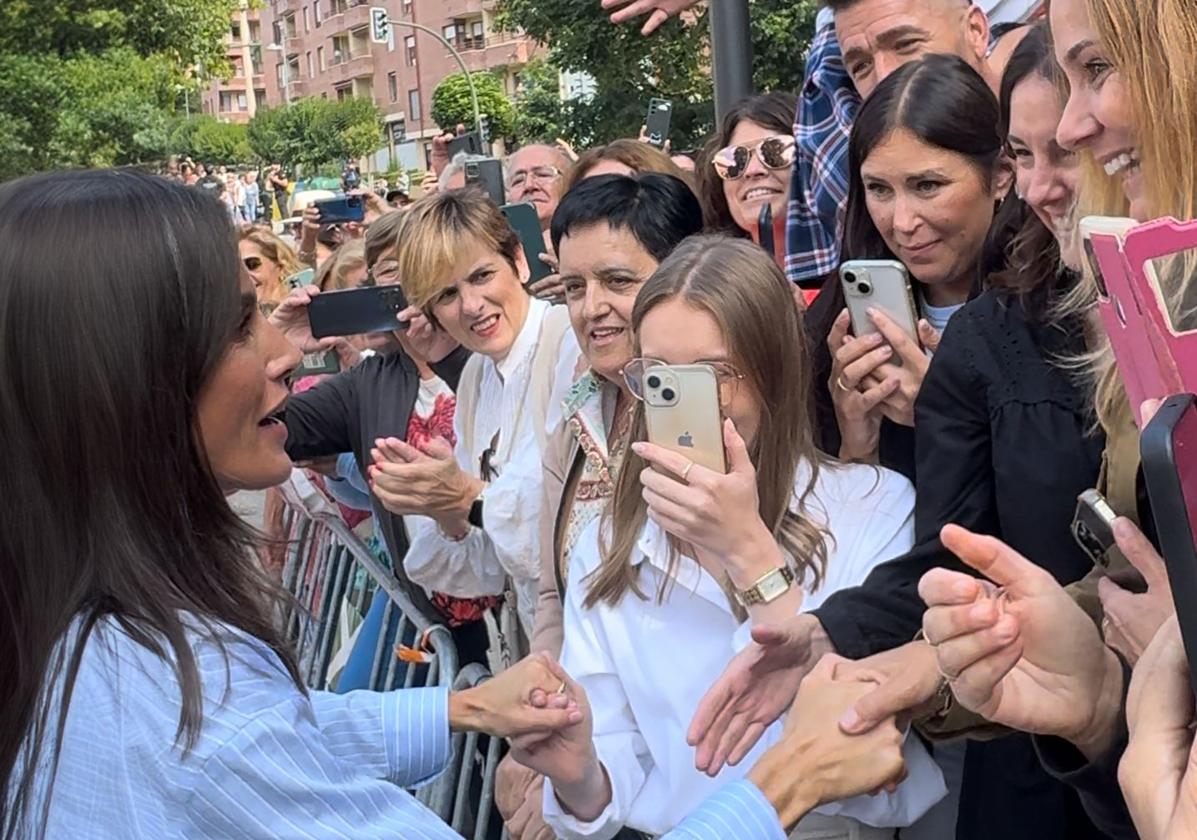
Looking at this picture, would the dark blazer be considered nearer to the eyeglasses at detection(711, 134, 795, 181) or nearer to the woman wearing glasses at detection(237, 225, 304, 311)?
the eyeglasses at detection(711, 134, 795, 181)

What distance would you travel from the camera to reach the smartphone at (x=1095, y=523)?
1489mm

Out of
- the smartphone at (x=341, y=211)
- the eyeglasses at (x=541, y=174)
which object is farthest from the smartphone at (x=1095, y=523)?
the smartphone at (x=341, y=211)

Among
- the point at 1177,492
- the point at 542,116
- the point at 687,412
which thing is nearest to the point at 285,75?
the point at 542,116

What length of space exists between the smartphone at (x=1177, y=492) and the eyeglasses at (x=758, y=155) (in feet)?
8.95

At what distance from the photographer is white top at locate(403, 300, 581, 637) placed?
3.02 meters

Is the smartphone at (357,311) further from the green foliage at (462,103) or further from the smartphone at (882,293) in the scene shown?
the green foliage at (462,103)


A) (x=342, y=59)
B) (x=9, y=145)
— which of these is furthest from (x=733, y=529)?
(x=342, y=59)

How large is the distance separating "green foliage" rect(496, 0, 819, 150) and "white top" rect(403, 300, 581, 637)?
1410cm

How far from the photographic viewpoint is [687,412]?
2043mm

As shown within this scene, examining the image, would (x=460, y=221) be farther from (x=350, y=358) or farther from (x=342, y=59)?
(x=342, y=59)

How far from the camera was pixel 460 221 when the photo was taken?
3670 millimetres

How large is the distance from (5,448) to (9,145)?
75.7 feet

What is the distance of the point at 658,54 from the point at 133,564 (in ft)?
60.7

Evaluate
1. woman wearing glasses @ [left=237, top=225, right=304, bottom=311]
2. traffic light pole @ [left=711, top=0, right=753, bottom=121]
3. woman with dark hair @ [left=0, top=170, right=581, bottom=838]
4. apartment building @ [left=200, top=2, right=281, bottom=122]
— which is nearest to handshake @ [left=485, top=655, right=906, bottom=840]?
woman with dark hair @ [left=0, top=170, right=581, bottom=838]
